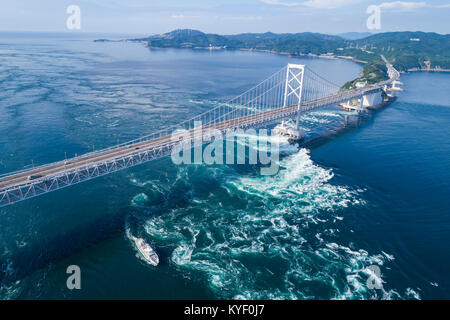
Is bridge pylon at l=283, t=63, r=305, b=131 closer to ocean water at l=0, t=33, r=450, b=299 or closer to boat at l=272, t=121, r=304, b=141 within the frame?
boat at l=272, t=121, r=304, b=141

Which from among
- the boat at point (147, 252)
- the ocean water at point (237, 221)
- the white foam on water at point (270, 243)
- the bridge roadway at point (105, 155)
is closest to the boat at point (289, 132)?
the bridge roadway at point (105, 155)

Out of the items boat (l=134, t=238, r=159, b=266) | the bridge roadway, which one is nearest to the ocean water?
boat (l=134, t=238, r=159, b=266)

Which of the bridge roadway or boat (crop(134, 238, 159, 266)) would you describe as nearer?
boat (crop(134, 238, 159, 266))

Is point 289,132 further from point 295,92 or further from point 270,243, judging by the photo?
point 270,243

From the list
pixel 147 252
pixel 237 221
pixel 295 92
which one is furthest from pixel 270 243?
pixel 295 92
